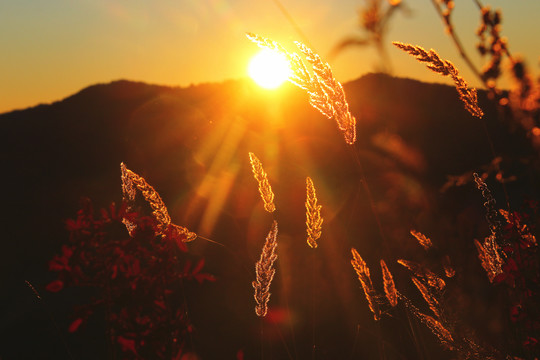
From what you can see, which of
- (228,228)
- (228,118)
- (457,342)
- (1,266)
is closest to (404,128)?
(228,118)

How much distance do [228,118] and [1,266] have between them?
22.7 ft

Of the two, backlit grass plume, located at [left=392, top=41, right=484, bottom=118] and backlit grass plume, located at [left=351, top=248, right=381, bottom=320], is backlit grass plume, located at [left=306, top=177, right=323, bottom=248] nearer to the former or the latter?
backlit grass plume, located at [left=351, top=248, right=381, bottom=320]

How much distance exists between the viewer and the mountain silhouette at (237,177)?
5652mm

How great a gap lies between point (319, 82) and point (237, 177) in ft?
26.1

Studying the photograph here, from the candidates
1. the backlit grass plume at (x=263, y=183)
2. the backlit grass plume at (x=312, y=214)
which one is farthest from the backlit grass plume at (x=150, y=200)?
the backlit grass plume at (x=312, y=214)

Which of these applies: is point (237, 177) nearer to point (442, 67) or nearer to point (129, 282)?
point (129, 282)

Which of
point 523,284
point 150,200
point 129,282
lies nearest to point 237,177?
point 150,200

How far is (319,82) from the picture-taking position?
1948 mm

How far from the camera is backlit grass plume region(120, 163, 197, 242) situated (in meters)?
2.11

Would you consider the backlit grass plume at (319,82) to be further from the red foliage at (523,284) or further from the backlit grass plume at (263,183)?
the red foliage at (523,284)

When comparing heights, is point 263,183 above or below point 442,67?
below

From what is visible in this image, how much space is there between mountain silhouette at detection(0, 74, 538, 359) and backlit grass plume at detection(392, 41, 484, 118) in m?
0.14

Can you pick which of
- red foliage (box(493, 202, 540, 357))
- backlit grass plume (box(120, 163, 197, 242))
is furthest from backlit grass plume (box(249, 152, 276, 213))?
red foliage (box(493, 202, 540, 357))

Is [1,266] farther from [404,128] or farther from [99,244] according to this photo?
[404,128]
